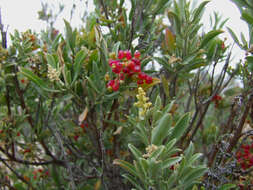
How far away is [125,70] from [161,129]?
391mm

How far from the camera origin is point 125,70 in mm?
1309

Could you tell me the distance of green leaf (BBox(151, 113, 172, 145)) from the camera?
1.04 metres

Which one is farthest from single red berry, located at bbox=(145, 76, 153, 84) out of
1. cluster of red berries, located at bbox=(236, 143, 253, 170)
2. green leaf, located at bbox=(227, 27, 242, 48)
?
cluster of red berries, located at bbox=(236, 143, 253, 170)

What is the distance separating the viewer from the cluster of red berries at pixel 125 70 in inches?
51.0

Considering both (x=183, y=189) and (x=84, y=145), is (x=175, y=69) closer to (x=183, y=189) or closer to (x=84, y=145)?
(x=183, y=189)

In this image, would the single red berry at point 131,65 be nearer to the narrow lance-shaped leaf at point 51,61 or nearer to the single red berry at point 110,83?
the single red berry at point 110,83

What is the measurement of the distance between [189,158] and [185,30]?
79 cm

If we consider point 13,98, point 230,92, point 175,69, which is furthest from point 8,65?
point 230,92

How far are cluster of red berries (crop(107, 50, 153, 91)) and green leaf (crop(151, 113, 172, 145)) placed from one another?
1.15 ft

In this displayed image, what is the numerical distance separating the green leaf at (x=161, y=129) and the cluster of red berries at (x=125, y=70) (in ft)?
1.15

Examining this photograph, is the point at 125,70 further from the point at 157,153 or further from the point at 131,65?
the point at 157,153

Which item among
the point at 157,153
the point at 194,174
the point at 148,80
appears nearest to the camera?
the point at 157,153

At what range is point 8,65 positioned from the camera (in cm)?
169

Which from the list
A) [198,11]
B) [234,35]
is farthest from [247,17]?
[198,11]
